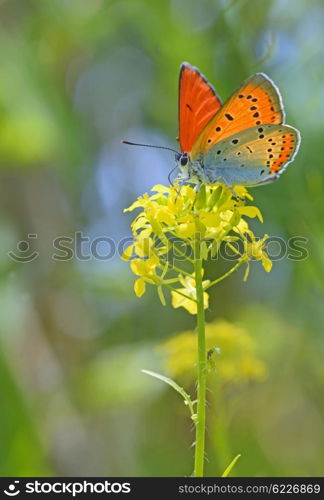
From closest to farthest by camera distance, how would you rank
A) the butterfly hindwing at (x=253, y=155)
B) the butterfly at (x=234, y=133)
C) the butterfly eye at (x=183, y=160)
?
the butterfly at (x=234, y=133)
the butterfly hindwing at (x=253, y=155)
the butterfly eye at (x=183, y=160)

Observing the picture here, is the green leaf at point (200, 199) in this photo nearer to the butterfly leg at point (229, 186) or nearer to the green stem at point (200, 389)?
the butterfly leg at point (229, 186)

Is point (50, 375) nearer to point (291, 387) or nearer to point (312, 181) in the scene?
point (291, 387)

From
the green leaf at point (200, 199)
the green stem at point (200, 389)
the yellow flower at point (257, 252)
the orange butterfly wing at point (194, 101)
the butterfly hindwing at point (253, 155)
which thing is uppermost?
the orange butterfly wing at point (194, 101)

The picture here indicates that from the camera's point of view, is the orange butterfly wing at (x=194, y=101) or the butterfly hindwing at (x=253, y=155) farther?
the butterfly hindwing at (x=253, y=155)

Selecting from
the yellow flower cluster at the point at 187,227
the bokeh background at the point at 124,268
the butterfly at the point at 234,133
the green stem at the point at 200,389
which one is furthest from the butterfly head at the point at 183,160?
the bokeh background at the point at 124,268

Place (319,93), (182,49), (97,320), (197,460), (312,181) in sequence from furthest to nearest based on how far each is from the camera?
(97,320) → (182,49) → (319,93) → (312,181) → (197,460)

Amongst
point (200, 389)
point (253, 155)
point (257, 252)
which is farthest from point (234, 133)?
point (200, 389)

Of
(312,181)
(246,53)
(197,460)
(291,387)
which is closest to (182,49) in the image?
(246,53)
